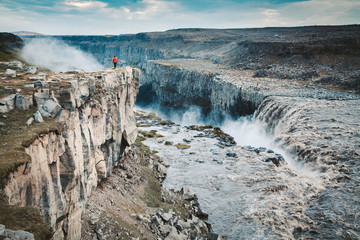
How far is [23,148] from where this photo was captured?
7805mm

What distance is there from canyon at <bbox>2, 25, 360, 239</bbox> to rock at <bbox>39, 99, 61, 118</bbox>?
242 mm

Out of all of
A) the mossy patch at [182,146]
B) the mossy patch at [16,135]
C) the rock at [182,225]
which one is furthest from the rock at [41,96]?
the mossy patch at [182,146]

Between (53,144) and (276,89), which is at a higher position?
(53,144)

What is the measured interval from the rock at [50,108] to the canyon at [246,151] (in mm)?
242

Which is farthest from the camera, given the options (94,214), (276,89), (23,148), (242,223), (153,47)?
(153,47)

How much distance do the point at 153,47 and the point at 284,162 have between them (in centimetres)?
9717

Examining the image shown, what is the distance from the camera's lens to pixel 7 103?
9555 millimetres

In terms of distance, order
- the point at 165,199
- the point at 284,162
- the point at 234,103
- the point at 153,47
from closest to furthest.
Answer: the point at 165,199 < the point at 284,162 < the point at 234,103 < the point at 153,47

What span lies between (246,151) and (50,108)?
70.0 ft

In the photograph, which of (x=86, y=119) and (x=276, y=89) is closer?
(x=86, y=119)

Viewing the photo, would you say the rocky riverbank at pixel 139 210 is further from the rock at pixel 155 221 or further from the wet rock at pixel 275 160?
the wet rock at pixel 275 160

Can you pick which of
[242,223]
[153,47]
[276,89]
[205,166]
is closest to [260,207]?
[242,223]

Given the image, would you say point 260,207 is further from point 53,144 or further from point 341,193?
point 53,144

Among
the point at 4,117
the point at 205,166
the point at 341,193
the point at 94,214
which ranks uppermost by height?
the point at 4,117
